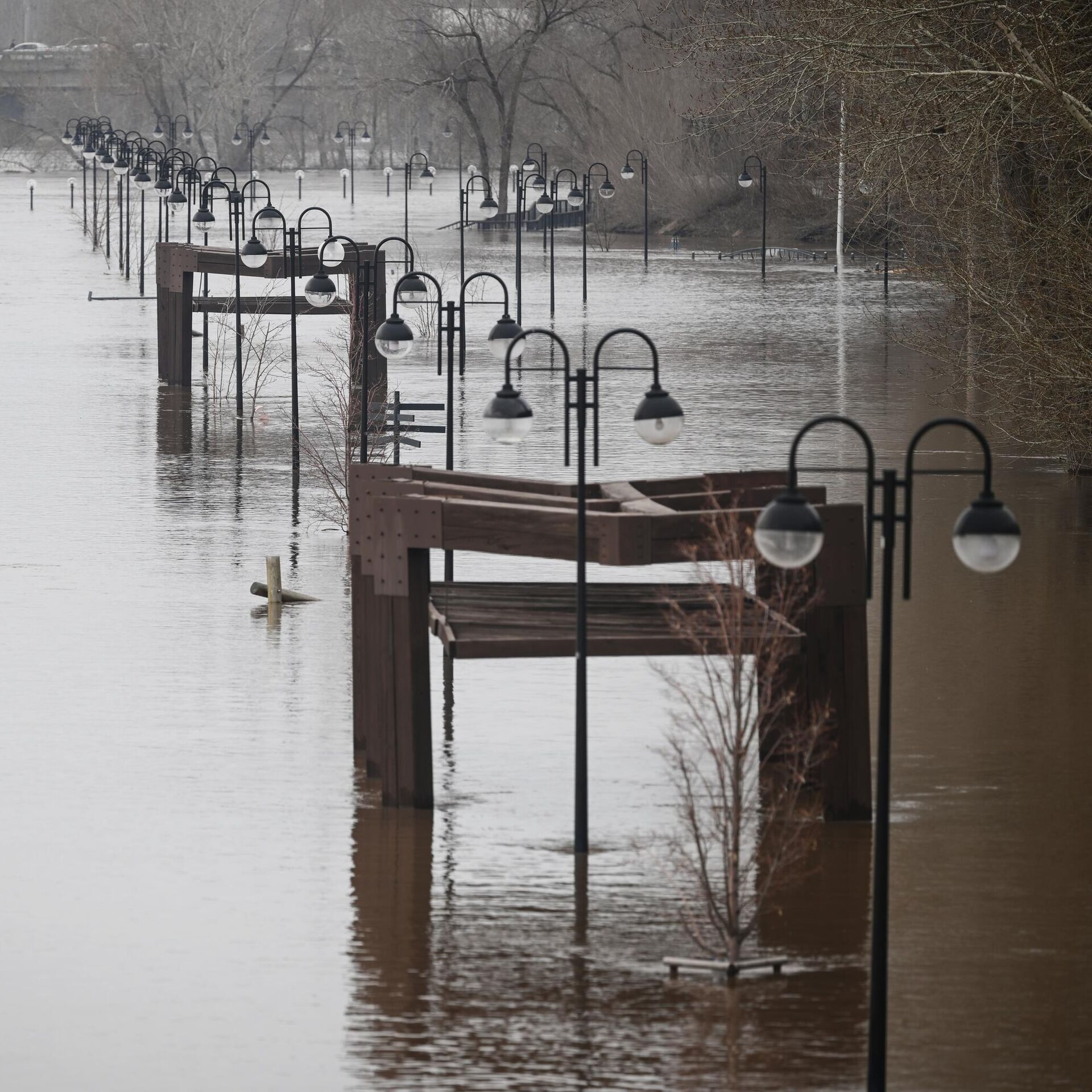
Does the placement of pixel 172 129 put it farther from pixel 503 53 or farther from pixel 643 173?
pixel 643 173

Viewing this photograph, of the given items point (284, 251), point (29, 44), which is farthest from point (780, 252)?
point (29, 44)

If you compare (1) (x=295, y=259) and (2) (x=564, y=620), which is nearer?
(2) (x=564, y=620)

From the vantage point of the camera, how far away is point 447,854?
12.3 m

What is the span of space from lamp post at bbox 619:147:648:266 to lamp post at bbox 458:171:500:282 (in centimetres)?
407

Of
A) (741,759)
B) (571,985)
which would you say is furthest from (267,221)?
(571,985)

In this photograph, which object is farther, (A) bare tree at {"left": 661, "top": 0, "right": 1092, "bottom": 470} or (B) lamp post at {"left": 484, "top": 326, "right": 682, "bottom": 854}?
(A) bare tree at {"left": 661, "top": 0, "right": 1092, "bottom": 470}

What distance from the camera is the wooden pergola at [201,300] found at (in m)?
31.7

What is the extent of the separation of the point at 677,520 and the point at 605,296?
3767cm

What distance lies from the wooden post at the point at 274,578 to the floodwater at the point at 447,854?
0.29 meters

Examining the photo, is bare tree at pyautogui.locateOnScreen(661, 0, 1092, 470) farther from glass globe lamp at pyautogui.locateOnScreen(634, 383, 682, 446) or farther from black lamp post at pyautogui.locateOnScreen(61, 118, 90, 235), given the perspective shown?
black lamp post at pyautogui.locateOnScreen(61, 118, 90, 235)

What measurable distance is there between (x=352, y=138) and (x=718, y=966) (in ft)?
270

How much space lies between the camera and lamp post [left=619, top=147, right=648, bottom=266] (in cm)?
6072

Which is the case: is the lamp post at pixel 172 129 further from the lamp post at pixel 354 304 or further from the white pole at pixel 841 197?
the lamp post at pixel 354 304

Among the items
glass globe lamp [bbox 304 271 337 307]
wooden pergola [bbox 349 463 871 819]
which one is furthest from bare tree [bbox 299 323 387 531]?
wooden pergola [bbox 349 463 871 819]
